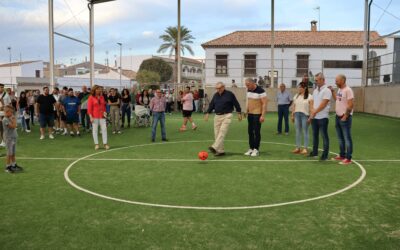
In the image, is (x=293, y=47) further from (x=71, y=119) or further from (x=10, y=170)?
(x=10, y=170)

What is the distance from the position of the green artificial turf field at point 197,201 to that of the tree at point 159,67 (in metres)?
73.9

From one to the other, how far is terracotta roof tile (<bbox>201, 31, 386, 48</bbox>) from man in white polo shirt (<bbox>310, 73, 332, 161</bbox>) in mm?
40478

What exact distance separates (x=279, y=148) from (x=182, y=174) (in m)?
4.79

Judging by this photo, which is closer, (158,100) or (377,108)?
(158,100)

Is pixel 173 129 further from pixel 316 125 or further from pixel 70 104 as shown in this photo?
pixel 316 125

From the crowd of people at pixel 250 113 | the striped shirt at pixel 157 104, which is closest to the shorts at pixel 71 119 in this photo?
the crowd of people at pixel 250 113

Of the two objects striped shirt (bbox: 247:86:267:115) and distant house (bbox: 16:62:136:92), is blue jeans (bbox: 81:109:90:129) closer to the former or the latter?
striped shirt (bbox: 247:86:267:115)

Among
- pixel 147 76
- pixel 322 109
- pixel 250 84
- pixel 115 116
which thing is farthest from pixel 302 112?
pixel 147 76

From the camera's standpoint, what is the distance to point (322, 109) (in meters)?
9.99

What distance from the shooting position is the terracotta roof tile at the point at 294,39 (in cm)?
4947

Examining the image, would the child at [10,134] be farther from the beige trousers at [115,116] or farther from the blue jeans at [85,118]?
the blue jeans at [85,118]

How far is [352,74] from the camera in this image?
40219mm

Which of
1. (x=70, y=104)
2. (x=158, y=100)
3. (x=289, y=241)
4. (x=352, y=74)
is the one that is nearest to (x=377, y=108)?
(x=352, y=74)

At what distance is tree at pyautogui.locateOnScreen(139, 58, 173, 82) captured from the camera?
84438mm
